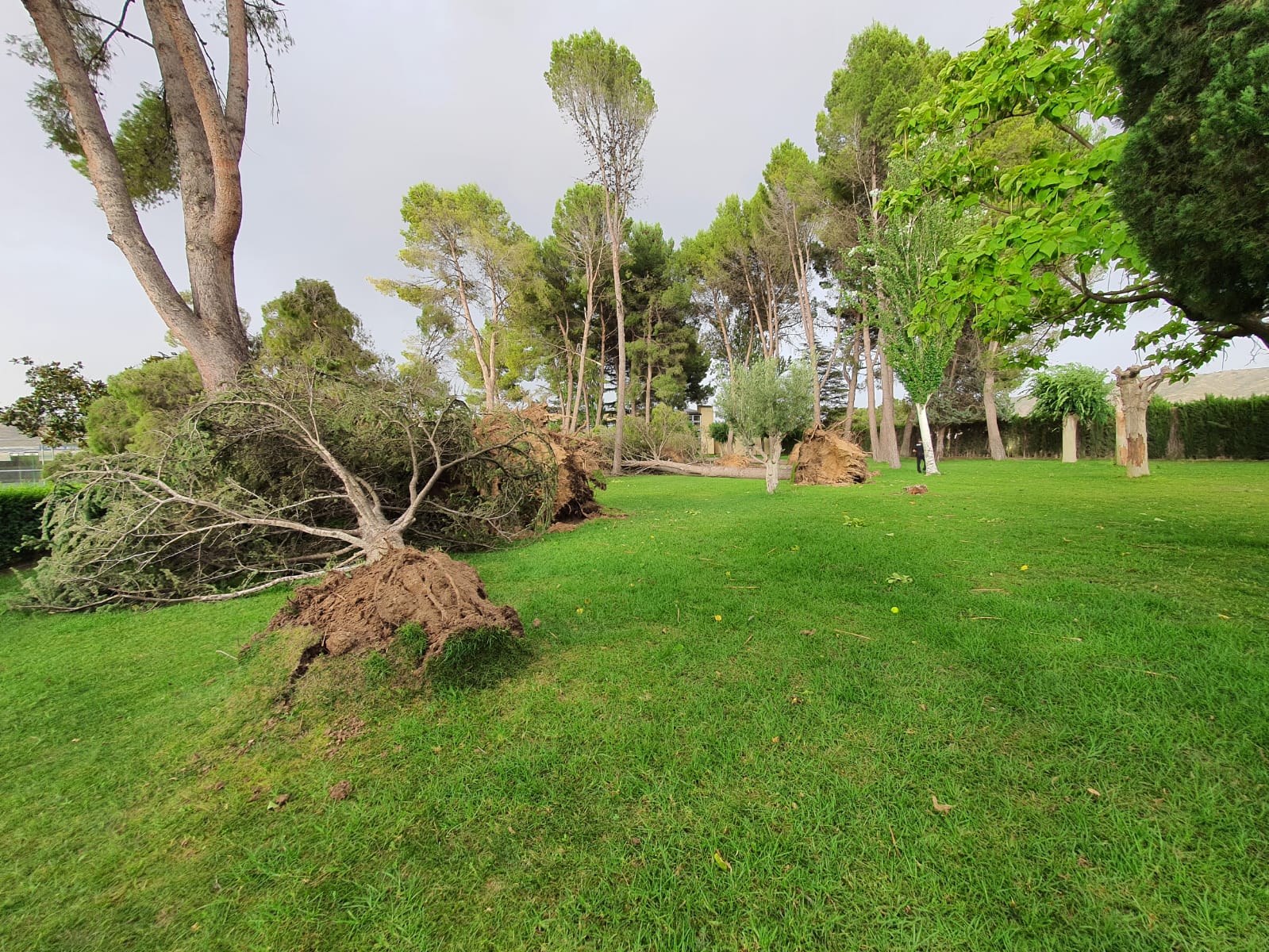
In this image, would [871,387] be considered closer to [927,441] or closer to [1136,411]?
[927,441]

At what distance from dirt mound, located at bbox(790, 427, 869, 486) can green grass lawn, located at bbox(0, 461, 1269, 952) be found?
8.63 metres

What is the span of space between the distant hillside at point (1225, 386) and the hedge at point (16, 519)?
93.8 feet

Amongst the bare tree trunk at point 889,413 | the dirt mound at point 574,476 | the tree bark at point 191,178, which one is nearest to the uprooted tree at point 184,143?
the tree bark at point 191,178

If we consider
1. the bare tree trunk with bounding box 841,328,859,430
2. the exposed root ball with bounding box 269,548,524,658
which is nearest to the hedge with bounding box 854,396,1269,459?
the bare tree trunk with bounding box 841,328,859,430

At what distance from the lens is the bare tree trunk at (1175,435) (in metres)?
16.6

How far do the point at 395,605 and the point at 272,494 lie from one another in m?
3.95

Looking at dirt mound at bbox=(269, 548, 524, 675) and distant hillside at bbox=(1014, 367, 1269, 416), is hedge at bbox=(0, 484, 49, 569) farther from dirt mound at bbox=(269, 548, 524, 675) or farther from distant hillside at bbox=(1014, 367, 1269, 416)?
distant hillside at bbox=(1014, 367, 1269, 416)

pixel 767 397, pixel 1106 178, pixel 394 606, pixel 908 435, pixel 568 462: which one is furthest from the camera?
pixel 908 435

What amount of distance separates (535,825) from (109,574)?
522cm

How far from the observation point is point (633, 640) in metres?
2.99

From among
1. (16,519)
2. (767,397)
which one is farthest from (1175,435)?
(16,519)

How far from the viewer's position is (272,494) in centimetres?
534

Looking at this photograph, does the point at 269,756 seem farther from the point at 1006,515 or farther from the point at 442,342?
the point at 442,342

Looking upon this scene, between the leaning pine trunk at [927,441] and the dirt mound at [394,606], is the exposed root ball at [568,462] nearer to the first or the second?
the dirt mound at [394,606]
